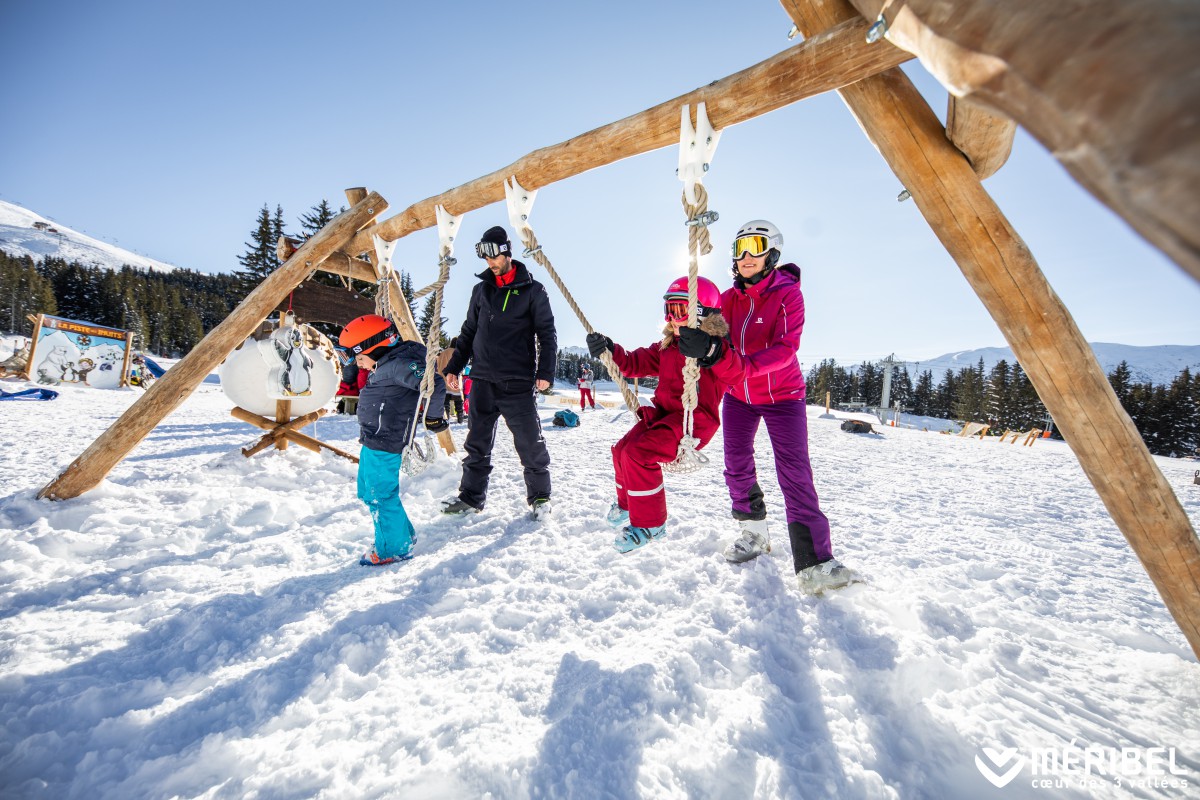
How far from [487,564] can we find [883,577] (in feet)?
7.86

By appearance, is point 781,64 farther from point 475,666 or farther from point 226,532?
point 226,532

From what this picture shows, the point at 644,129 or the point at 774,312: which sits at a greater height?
the point at 644,129

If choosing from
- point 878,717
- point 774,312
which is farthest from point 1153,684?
point 774,312

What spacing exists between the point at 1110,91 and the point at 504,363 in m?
3.53

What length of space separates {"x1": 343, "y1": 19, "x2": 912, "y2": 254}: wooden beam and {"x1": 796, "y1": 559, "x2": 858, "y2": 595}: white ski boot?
7.98ft

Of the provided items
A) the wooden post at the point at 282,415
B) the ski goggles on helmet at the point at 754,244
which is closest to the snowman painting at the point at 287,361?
the wooden post at the point at 282,415

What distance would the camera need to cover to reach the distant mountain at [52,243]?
127 metres

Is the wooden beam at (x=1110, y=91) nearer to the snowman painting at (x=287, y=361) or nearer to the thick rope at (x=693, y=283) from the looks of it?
the thick rope at (x=693, y=283)

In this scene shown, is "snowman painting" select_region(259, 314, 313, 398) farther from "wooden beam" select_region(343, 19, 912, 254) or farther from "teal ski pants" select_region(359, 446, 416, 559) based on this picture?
"wooden beam" select_region(343, 19, 912, 254)

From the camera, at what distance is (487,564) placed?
9.66 ft

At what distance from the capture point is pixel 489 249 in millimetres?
3594

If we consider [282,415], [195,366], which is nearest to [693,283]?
[195,366]

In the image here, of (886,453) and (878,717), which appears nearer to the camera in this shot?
(878,717)

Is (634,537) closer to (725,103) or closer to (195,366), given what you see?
(725,103)
